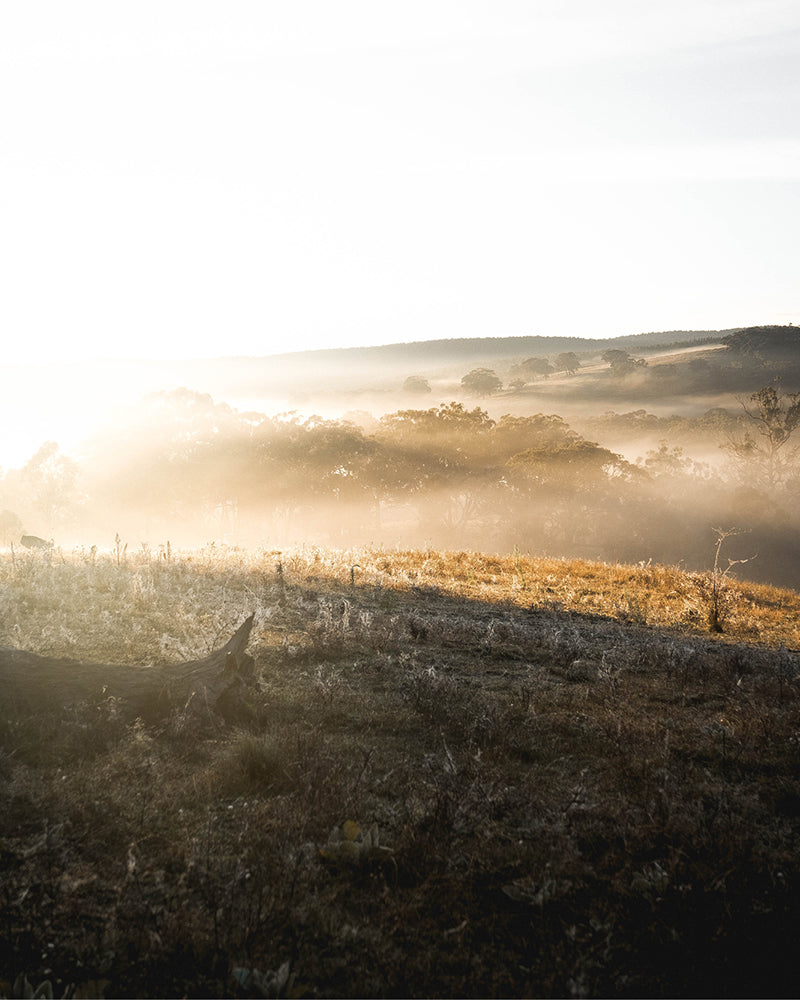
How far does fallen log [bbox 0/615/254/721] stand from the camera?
498 cm

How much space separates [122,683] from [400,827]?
2786 millimetres

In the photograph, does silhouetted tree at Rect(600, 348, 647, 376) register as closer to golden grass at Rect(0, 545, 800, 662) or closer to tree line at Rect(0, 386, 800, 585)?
tree line at Rect(0, 386, 800, 585)

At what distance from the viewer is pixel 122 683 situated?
5.29 meters

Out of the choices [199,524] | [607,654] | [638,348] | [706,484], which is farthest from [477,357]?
[607,654]

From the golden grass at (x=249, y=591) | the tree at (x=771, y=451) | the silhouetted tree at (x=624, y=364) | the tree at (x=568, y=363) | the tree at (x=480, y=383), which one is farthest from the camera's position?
the tree at (x=568, y=363)

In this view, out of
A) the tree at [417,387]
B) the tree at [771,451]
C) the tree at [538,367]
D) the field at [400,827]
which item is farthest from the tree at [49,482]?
the tree at [538,367]

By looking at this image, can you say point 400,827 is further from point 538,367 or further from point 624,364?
point 538,367

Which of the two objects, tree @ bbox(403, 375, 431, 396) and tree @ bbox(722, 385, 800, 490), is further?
tree @ bbox(403, 375, 431, 396)

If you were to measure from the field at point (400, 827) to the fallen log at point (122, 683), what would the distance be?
98mm

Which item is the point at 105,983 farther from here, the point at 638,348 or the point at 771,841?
the point at 638,348

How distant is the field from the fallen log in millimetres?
98

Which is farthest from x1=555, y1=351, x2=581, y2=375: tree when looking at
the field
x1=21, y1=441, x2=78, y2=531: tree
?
the field

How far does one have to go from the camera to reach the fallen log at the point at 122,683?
4977 mm

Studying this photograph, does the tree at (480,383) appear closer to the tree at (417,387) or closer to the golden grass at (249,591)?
the tree at (417,387)
